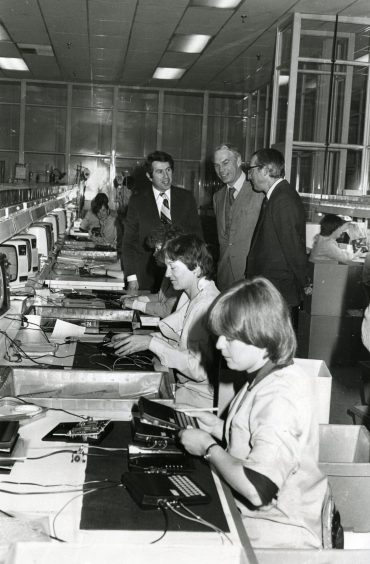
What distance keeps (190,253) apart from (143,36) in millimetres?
6978

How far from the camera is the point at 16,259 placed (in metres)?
4.14

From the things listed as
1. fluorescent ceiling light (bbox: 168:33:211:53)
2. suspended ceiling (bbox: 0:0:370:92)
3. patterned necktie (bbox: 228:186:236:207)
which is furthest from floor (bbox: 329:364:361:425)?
fluorescent ceiling light (bbox: 168:33:211:53)

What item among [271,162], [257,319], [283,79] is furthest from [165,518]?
[283,79]

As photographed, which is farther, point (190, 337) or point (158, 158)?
point (158, 158)

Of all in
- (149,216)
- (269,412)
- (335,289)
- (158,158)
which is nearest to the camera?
(269,412)

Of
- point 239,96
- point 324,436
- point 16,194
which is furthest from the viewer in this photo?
point 239,96

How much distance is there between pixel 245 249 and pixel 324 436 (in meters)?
2.64

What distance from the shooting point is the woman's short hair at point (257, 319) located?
1844mm

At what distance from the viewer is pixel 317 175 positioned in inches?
376

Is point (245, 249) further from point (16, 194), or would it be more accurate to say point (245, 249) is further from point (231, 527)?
point (231, 527)

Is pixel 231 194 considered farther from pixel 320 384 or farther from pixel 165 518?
pixel 165 518

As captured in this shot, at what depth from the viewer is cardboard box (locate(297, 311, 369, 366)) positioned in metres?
6.14

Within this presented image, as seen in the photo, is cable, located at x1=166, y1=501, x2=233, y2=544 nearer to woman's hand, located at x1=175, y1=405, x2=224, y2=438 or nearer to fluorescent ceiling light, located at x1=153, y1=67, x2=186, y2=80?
woman's hand, located at x1=175, y1=405, x2=224, y2=438

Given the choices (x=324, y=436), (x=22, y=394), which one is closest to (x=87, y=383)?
(x=22, y=394)
